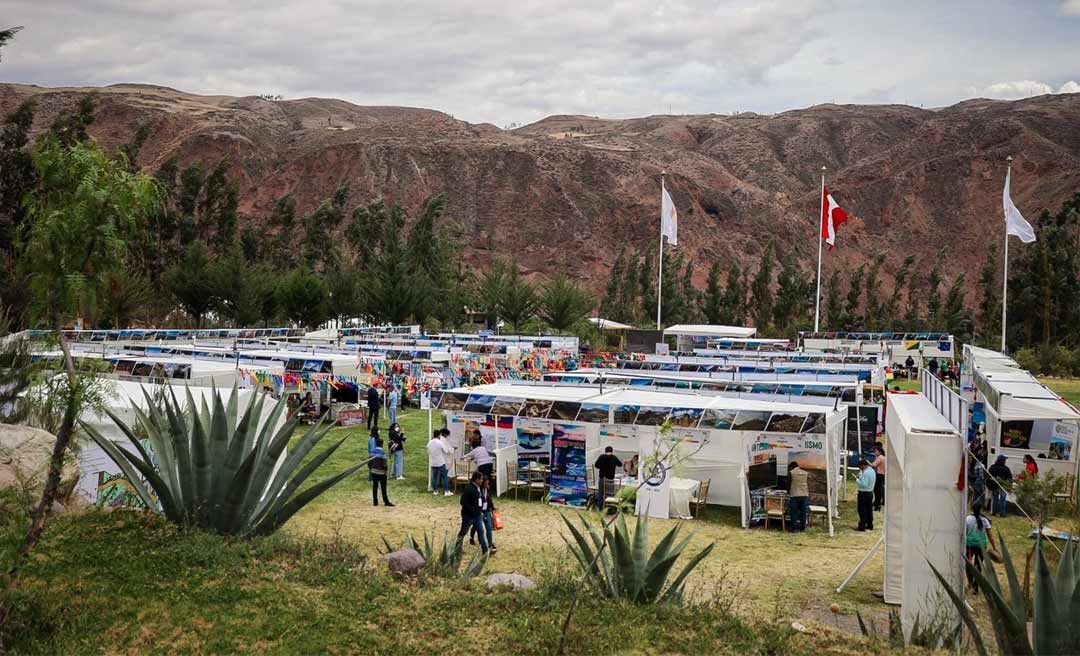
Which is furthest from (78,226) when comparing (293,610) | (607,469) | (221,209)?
(221,209)

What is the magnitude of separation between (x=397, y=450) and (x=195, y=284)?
1631 inches

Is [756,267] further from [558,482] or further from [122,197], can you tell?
[122,197]

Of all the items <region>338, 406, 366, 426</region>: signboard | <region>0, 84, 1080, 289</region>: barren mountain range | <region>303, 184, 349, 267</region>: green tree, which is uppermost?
<region>0, 84, 1080, 289</region>: barren mountain range

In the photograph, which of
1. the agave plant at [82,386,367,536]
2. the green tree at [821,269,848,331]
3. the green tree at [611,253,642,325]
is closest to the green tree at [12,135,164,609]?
the agave plant at [82,386,367,536]

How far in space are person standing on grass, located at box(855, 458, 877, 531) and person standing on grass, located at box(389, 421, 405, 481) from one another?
8.50 metres

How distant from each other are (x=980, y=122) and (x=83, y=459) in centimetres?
14759

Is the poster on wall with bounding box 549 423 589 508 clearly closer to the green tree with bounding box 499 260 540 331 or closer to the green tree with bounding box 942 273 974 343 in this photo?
the green tree with bounding box 499 260 540 331

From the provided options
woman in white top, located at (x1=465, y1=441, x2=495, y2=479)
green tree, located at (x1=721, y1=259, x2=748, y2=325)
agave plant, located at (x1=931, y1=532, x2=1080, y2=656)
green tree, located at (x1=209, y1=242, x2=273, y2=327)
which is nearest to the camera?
agave plant, located at (x1=931, y1=532, x2=1080, y2=656)

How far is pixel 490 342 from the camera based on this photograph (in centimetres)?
3612

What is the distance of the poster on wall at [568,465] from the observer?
591 inches

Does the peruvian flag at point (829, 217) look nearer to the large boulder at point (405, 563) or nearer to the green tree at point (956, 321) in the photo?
the green tree at point (956, 321)

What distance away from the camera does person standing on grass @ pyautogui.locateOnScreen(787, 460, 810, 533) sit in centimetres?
1356

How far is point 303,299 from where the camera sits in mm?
56781

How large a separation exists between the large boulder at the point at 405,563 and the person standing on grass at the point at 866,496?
8.14 m
